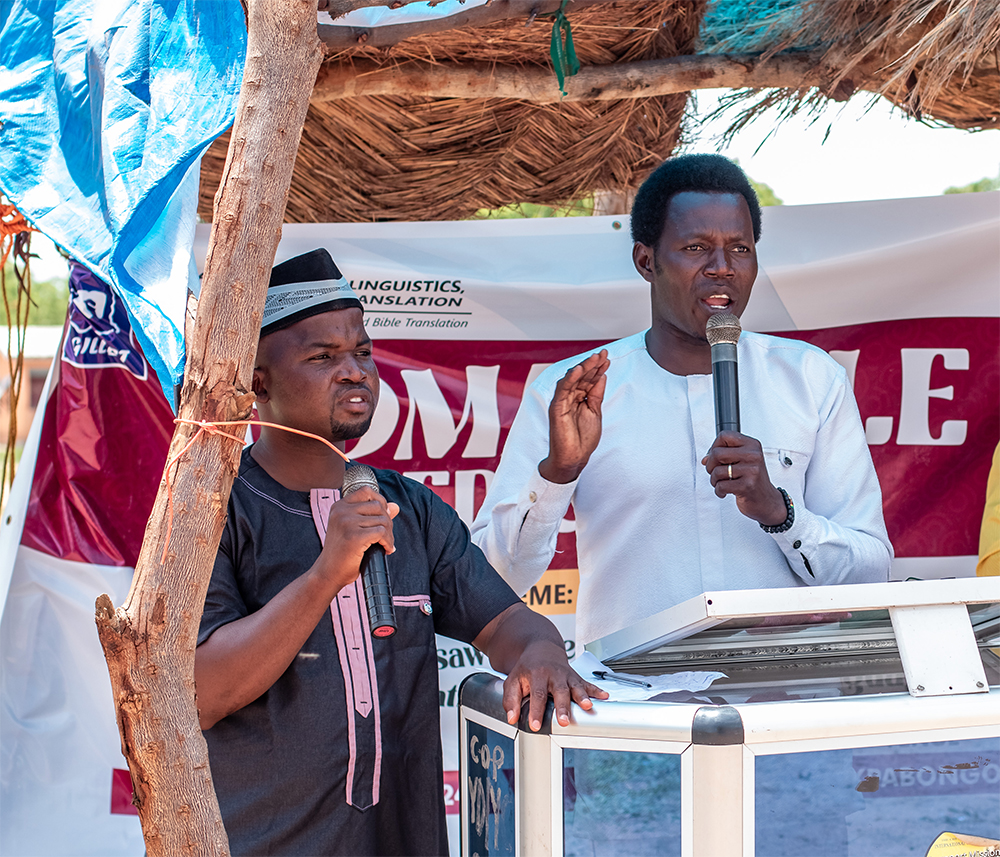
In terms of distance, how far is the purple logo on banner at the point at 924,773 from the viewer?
166 centimetres

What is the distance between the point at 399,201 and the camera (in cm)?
406

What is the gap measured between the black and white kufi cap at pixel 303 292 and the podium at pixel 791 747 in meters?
0.97

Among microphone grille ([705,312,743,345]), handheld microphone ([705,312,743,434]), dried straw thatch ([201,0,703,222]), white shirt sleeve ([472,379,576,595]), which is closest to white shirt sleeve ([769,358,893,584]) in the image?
handheld microphone ([705,312,743,434])

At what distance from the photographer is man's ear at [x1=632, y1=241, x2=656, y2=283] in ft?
8.79

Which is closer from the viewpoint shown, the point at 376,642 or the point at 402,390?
the point at 376,642

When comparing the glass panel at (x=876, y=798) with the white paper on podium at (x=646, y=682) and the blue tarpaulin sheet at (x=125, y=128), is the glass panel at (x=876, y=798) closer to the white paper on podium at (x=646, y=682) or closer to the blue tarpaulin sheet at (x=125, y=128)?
the white paper on podium at (x=646, y=682)

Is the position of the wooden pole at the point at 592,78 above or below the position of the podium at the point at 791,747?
above

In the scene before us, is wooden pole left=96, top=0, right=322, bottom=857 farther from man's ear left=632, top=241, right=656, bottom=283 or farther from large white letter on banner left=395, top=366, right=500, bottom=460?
large white letter on banner left=395, top=366, right=500, bottom=460

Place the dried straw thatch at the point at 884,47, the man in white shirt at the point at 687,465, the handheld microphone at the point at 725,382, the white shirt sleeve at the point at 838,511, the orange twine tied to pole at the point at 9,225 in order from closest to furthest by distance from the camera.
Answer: the handheld microphone at the point at 725,382
the white shirt sleeve at the point at 838,511
the man in white shirt at the point at 687,465
the orange twine tied to pole at the point at 9,225
the dried straw thatch at the point at 884,47

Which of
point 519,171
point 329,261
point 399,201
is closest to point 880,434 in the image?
point 519,171

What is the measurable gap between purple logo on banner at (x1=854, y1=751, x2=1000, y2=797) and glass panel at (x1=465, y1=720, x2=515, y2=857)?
551mm

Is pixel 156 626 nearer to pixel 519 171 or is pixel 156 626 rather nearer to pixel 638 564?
pixel 638 564

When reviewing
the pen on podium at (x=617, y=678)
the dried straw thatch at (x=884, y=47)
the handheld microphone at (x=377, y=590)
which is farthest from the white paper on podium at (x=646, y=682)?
the dried straw thatch at (x=884, y=47)

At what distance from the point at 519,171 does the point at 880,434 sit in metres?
1.62
